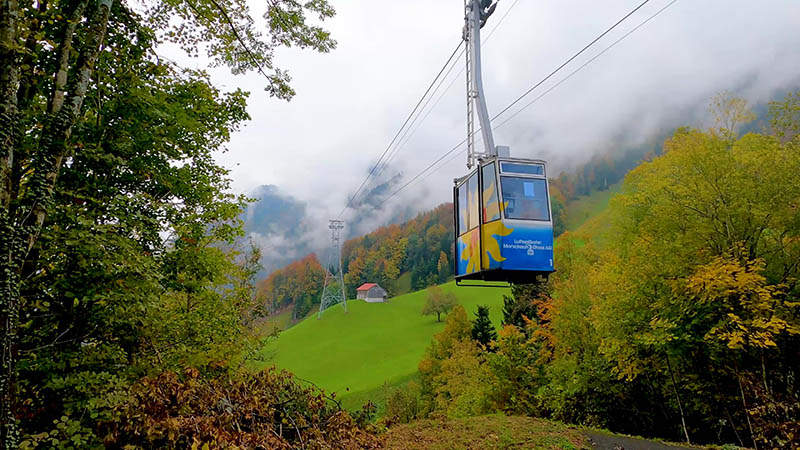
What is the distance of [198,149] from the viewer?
283 inches

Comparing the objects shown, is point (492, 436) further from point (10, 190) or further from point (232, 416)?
point (10, 190)

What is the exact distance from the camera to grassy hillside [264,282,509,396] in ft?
139

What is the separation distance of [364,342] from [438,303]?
11.5m

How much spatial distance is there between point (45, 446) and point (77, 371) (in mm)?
987

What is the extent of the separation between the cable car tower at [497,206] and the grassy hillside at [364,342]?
100 feet

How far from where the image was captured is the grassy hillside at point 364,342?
42.3 metres

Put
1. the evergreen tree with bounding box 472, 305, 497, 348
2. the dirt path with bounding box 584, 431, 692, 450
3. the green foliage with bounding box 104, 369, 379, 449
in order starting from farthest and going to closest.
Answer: the evergreen tree with bounding box 472, 305, 497, 348 < the dirt path with bounding box 584, 431, 692, 450 < the green foliage with bounding box 104, 369, 379, 449

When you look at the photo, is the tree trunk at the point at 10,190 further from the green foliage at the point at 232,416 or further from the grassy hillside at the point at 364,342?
the grassy hillside at the point at 364,342

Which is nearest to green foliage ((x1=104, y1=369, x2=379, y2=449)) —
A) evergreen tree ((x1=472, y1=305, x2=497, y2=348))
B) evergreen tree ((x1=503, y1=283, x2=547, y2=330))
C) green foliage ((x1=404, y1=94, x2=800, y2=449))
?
green foliage ((x1=404, y1=94, x2=800, y2=449))

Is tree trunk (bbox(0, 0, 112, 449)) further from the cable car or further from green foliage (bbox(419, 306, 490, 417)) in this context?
green foliage (bbox(419, 306, 490, 417))

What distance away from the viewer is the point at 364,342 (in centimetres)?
5331

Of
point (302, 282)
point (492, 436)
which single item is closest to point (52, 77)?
point (492, 436)

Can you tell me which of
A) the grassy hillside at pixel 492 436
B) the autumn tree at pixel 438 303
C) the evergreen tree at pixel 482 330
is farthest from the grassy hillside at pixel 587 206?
Result: the grassy hillside at pixel 492 436

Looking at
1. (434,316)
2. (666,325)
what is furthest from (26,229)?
(434,316)
